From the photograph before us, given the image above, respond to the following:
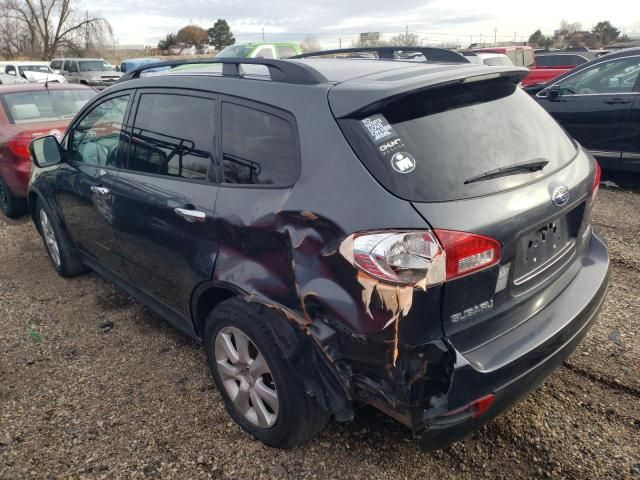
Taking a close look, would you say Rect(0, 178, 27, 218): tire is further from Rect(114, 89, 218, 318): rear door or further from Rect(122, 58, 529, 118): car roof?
Rect(122, 58, 529, 118): car roof

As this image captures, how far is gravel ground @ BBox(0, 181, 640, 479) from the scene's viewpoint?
2.30 m

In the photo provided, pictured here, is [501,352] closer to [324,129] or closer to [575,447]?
[575,447]

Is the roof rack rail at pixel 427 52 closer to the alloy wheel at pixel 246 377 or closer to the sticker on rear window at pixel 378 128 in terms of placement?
the sticker on rear window at pixel 378 128

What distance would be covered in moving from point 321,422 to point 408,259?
0.96m

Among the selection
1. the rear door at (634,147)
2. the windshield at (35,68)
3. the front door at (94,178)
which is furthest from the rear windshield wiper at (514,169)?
the windshield at (35,68)

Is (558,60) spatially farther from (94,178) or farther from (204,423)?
(204,423)

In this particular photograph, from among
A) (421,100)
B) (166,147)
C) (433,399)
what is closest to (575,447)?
(433,399)

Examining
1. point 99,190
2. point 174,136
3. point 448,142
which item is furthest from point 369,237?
point 99,190

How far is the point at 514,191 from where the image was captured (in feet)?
6.64

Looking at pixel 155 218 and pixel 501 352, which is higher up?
pixel 155 218

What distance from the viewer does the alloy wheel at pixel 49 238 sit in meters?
4.39

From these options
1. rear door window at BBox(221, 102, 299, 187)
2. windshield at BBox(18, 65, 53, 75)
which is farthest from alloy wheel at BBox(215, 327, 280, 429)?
windshield at BBox(18, 65, 53, 75)

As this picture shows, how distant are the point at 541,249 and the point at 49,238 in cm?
412

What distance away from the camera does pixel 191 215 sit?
2.49 meters
